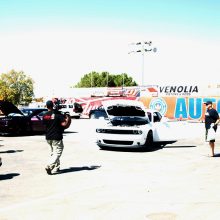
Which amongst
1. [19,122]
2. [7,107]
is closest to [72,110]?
[19,122]

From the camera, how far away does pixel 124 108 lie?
13859 mm

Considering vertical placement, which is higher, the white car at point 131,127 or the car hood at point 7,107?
the car hood at point 7,107

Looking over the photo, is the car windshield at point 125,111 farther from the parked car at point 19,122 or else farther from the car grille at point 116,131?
the parked car at point 19,122

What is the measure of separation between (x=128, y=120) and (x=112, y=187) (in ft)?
21.4

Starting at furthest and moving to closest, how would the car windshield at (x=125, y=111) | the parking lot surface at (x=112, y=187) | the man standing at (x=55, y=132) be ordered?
the car windshield at (x=125, y=111)
the man standing at (x=55, y=132)
the parking lot surface at (x=112, y=187)

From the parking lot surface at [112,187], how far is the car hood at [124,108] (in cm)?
209

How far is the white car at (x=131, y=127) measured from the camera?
12.4 m

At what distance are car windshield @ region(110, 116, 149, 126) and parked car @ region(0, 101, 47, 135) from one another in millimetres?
5691

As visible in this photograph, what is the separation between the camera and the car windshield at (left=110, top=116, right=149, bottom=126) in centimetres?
1323

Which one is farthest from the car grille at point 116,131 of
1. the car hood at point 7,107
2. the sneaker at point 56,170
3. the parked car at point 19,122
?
the parked car at point 19,122

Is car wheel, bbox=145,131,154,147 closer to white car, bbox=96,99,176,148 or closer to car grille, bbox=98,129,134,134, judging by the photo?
white car, bbox=96,99,176,148

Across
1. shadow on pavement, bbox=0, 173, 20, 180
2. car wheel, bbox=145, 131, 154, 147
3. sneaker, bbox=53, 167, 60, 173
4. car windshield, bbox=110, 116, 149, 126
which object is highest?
car windshield, bbox=110, 116, 149, 126

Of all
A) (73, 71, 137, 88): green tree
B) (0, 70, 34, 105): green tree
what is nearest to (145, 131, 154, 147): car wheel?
(0, 70, 34, 105): green tree

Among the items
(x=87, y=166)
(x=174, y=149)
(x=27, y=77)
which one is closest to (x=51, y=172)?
(x=87, y=166)
